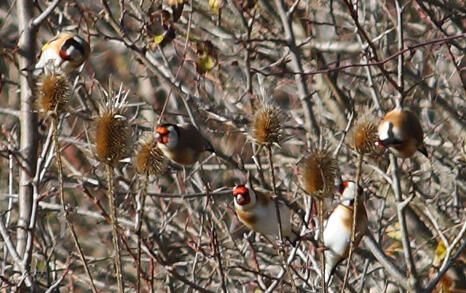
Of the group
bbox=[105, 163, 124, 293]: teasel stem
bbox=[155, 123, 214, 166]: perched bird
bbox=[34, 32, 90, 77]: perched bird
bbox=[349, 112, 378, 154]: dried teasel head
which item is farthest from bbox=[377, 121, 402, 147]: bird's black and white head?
bbox=[34, 32, 90, 77]: perched bird

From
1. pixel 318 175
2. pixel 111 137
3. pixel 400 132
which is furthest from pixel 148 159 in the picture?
pixel 400 132

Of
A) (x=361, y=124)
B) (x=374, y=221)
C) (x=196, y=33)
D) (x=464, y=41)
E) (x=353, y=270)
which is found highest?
(x=196, y=33)

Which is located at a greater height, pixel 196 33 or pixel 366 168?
pixel 196 33

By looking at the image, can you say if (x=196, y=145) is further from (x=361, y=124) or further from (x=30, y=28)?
(x=30, y=28)

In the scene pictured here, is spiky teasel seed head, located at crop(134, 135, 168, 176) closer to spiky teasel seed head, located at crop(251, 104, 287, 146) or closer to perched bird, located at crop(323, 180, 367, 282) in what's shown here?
spiky teasel seed head, located at crop(251, 104, 287, 146)

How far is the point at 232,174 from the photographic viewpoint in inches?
262

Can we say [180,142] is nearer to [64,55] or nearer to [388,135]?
[388,135]

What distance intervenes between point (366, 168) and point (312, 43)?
0.78 metres

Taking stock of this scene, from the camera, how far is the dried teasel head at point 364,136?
97.8 inches

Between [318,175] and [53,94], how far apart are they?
0.68 meters

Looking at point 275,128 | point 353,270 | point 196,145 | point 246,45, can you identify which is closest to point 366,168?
point 353,270

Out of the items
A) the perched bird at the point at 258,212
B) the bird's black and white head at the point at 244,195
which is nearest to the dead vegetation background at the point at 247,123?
the perched bird at the point at 258,212

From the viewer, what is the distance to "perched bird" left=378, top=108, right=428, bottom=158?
114 inches

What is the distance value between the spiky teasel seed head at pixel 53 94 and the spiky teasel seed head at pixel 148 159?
0.22m
